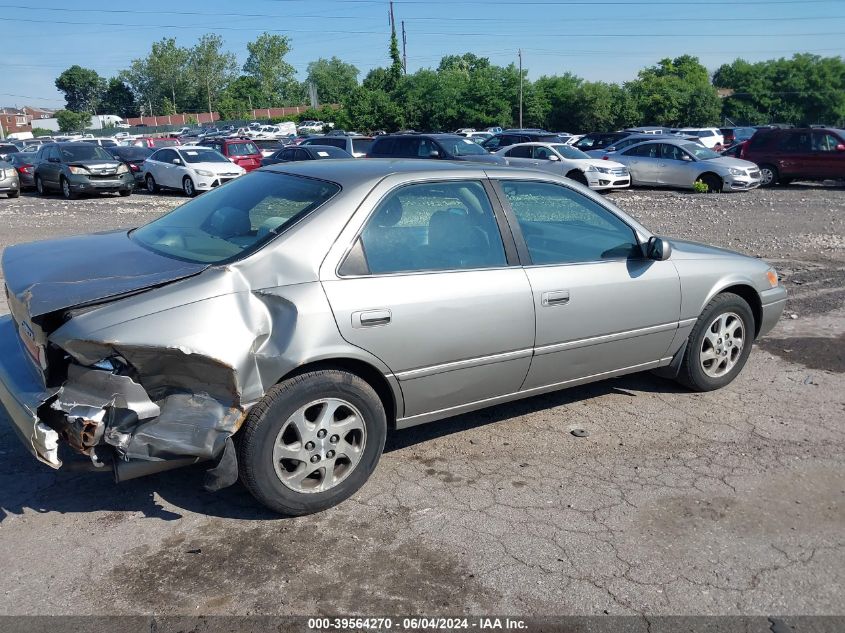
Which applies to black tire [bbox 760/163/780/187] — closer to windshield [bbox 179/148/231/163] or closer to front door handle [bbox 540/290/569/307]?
windshield [bbox 179/148/231/163]

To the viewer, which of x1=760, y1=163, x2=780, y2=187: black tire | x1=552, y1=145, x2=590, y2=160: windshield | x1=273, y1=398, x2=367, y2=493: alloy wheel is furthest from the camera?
x1=760, y1=163, x2=780, y2=187: black tire

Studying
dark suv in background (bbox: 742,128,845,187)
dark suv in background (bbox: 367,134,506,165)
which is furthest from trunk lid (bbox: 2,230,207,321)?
dark suv in background (bbox: 742,128,845,187)

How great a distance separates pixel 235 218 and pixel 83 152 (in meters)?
18.9

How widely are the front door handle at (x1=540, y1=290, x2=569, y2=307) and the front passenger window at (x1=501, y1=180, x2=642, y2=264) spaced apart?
208 millimetres

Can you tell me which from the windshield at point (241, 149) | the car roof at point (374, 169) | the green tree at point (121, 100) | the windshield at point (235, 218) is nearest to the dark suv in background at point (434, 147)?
the windshield at point (241, 149)

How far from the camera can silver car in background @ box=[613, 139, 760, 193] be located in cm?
2042

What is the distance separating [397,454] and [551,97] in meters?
57.2

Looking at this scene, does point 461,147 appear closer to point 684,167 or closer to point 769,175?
point 684,167

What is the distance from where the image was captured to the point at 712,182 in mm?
20797

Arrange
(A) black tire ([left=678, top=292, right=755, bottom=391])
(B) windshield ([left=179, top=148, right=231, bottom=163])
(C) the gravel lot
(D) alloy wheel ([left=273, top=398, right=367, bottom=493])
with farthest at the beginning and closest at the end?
(B) windshield ([left=179, top=148, right=231, bottom=163]) < (A) black tire ([left=678, top=292, right=755, bottom=391]) < (D) alloy wheel ([left=273, top=398, right=367, bottom=493]) < (C) the gravel lot

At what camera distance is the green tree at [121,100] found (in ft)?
407

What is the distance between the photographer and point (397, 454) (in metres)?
4.62

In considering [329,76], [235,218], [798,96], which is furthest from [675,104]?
[329,76]

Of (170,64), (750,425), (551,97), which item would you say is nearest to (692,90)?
(551,97)
